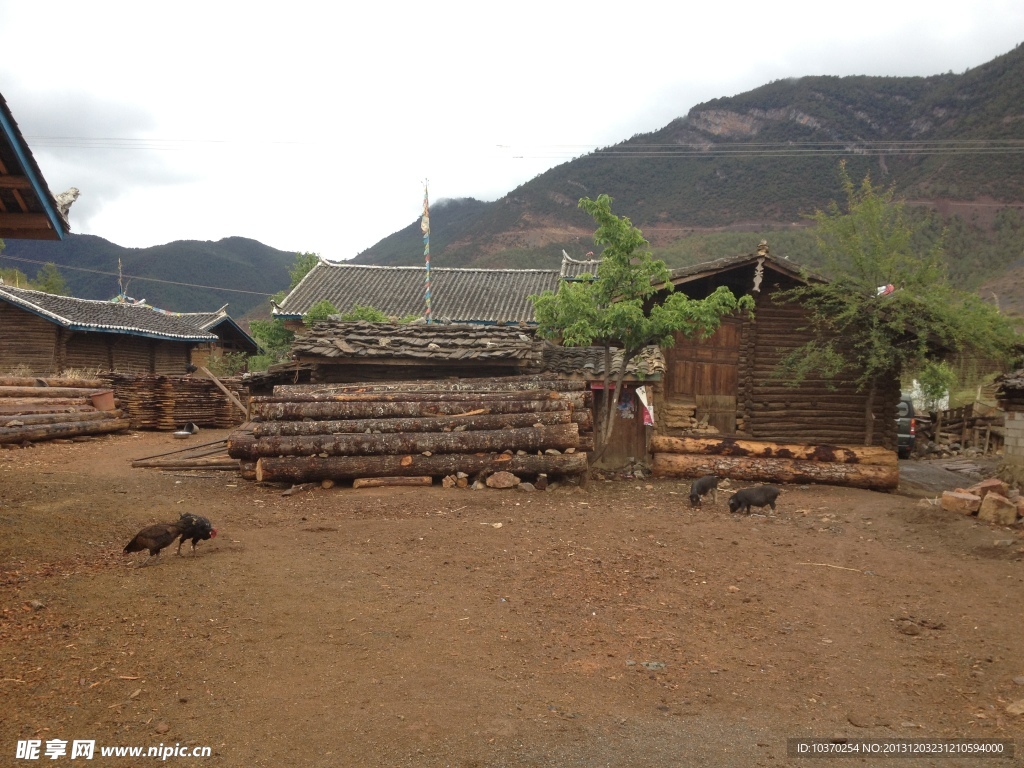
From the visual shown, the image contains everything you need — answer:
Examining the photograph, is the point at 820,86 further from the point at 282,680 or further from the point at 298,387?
the point at 282,680

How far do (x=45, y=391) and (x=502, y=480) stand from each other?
13340 mm

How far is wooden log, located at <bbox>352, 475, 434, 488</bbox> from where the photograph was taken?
36.1 feet

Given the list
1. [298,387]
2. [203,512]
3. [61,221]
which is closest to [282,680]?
[203,512]

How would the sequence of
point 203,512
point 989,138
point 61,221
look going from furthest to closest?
point 989,138
point 203,512
point 61,221

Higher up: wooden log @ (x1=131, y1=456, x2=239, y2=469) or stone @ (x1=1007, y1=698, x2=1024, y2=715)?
stone @ (x1=1007, y1=698, x2=1024, y2=715)

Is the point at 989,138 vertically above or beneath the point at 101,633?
above

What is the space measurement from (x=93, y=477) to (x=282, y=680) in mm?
9522

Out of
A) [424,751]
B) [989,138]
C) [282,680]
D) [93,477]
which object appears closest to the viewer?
[424,751]

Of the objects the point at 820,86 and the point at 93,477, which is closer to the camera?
the point at 93,477

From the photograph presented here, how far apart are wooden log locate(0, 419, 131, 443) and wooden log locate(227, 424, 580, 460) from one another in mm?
6512

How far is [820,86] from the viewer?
69125mm

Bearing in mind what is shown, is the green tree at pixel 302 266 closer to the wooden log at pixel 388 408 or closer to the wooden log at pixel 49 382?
the wooden log at pixel 49 382

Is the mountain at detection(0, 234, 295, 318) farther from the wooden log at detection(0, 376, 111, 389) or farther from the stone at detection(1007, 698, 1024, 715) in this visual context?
the stone at detection(1007, 698, 1024, 715)

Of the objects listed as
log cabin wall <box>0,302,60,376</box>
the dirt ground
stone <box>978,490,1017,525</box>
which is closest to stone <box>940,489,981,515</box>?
stone <box>978,490,1017,525</box>
